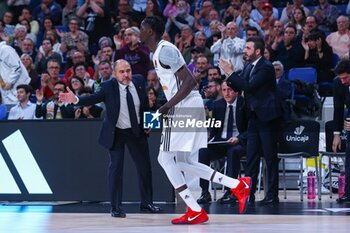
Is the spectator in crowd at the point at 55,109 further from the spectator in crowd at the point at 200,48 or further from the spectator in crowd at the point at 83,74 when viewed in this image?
the spectator in crowd at the point at 200,48

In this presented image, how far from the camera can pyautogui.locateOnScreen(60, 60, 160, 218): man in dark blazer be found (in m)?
10.9

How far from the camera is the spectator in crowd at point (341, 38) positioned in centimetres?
1623

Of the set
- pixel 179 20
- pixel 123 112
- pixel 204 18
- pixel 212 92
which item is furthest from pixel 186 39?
pixel 123 112

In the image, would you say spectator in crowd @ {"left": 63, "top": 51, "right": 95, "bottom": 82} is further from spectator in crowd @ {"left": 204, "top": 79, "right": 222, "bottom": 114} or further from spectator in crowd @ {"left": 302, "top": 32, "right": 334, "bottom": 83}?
spectator in crowd @ {"left": 302, "top": 32, "right": 334, "bottom": 83}

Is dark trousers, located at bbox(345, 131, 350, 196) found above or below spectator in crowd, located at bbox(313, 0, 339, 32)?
below

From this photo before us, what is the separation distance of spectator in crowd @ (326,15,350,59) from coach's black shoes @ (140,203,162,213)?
634cm

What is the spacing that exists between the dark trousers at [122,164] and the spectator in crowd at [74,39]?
7773mm

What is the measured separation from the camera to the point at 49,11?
21.3m

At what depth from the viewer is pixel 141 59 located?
16.3 m

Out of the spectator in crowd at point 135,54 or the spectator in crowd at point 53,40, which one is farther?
the spectator in crowd at point 53,40

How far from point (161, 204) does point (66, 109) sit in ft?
8.64

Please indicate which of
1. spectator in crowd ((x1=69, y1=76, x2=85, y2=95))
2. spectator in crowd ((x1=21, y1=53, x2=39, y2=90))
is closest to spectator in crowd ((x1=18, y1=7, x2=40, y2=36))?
spectator in crowd ((x1=21, y1=53, x2=39, y2=90))

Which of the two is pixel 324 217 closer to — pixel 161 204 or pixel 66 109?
pixel 161 204

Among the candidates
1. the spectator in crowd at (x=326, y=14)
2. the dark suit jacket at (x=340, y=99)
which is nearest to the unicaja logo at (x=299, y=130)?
the dark suit jacket at (x=340, y=99)
